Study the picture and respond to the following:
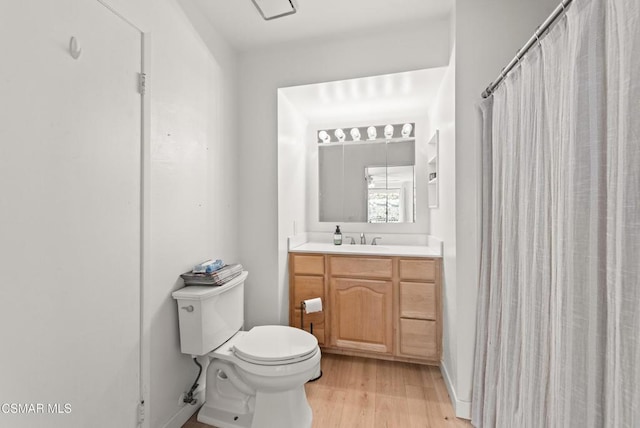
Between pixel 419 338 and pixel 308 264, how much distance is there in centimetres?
100

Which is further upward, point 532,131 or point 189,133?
point 189,133

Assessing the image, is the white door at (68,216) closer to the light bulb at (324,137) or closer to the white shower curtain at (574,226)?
the white shower curtain at (574,226)

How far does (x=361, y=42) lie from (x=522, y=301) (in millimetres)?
1885

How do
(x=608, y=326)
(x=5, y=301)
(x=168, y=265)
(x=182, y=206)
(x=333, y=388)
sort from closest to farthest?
(x=608, y=326) → (x=5, y=301) → (x=168, y=265) → (x=182, y=206) → (x=333, y=388)

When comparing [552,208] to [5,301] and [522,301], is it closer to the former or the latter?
[522,301]

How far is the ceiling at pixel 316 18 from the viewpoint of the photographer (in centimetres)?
173

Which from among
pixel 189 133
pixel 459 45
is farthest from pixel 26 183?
pixel 459 45

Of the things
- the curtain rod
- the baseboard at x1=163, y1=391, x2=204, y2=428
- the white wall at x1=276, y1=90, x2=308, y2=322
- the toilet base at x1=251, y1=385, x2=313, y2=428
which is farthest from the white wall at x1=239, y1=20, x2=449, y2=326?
the curtain rod

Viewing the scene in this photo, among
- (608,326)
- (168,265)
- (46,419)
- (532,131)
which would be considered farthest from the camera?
(168,265)

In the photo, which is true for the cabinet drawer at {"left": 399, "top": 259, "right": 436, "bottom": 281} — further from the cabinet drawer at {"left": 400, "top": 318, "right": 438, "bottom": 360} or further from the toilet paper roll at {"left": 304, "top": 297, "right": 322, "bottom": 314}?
the toilet paper roll at {"left": 304, "top": 297, "right": 322, "bottom": 314}

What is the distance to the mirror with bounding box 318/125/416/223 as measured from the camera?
2.70 m

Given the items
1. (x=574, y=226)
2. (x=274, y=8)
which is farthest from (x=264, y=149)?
(x=574, y=226)

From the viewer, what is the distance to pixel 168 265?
1.49 m

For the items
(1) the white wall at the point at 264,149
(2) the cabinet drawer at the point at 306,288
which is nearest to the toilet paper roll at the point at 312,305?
(2) the cabinet drawer at the point at 306,288
